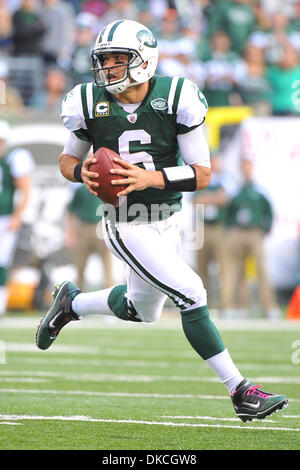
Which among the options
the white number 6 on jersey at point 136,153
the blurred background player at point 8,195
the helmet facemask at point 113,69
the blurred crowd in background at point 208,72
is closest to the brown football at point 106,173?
the white number 6 on jersey at point 136,153

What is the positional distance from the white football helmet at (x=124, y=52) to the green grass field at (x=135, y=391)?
1.38m

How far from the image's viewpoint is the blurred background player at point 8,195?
29.2 ft

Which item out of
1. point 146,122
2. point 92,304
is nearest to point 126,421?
point 92,304

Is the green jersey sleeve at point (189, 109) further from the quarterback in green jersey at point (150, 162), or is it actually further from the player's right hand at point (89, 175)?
the player's right hand at point (89, 175)

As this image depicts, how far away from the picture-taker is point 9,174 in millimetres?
9109

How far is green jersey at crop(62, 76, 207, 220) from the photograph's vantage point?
13.6 feet

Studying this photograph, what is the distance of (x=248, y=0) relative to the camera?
13.4 meters

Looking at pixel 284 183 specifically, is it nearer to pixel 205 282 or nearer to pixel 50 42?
pixel 205 282

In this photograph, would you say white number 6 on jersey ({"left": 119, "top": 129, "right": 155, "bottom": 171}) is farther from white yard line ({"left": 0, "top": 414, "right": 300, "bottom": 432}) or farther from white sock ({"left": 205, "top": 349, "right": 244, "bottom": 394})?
white yard line ({"left": 0, "top": 414, "right": 300, "bottom": 432})

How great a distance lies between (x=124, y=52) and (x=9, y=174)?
16.6ft

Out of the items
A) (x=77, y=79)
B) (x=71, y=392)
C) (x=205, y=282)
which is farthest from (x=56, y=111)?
(x=71, y=392)

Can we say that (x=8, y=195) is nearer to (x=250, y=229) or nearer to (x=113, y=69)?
(x=250, y=229)

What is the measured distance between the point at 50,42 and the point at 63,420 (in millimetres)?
8783

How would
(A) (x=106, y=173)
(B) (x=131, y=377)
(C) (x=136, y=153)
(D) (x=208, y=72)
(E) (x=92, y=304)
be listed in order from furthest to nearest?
1. (D) (x=208, y=72)
2. (B) (x=131, y=377)
3. (E) (x=92, y=304)
4. (C) (x=136, y=153)
5. (A) (x=106, y=173)
